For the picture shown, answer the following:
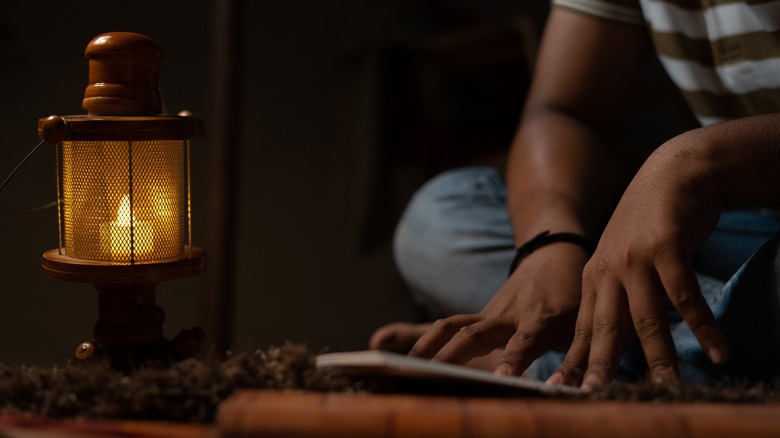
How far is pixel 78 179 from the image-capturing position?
843mm

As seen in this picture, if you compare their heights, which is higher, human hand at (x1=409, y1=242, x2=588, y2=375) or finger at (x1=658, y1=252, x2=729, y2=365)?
finger at (x1=658, y1=252, x2=729, y2=365)

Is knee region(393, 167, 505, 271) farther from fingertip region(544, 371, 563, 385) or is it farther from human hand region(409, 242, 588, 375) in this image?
fingertip region(544, 371, 563, 385)

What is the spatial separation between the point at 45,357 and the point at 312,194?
3.60ft

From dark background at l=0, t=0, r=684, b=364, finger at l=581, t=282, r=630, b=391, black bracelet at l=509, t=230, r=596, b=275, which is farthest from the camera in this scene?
dark background at l=0, t=0, r=684, b=364

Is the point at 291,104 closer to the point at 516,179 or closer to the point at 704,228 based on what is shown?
the point at 516,179

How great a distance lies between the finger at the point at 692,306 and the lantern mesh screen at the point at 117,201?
1.61 feet

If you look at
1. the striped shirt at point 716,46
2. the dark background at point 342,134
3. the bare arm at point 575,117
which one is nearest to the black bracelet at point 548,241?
the bare arm at point 575,117

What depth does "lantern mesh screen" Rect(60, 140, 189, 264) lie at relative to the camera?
0.83 metres

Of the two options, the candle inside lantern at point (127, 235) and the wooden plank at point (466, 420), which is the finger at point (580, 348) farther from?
the candle inside lantern at point (127, 235)

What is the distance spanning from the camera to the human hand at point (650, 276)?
705 mm

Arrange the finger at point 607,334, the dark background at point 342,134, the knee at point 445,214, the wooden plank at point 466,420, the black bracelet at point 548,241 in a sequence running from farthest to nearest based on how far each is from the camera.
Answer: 1. the dark background at point 342,134
2. the knee at point 445,214
3. the black bracelet at point 548,241
4. the finger at point 607,334
5. the wooden plank at point 466,420

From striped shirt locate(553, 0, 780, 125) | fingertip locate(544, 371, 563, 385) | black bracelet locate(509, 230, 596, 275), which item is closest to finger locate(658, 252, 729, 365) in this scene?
fingertip locate(544, 371, 563, 385)

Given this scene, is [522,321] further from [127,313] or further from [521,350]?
[127,313]

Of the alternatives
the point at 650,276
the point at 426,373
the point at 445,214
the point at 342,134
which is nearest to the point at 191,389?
the point at 426,373
